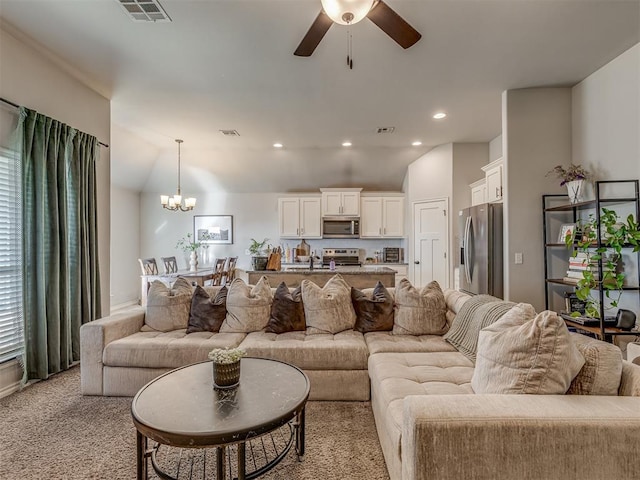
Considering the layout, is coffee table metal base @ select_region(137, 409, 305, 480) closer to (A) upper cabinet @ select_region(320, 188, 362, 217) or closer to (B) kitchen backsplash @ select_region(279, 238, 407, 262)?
(A) upper cabinet @ select_region(320, 188, 362, 217)

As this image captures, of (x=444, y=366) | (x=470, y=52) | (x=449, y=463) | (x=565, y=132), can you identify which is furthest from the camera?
(x=565, y=132)

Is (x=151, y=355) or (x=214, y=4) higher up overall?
(x=214, y=4)

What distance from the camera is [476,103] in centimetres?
404

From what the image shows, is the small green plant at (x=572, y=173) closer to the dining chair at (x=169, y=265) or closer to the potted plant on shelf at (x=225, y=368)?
the potted plant on shelf at (x=225, y=368)

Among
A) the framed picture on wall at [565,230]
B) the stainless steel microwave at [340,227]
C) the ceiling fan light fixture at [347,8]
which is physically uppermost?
the ceiling fan light fixture at [347,8]

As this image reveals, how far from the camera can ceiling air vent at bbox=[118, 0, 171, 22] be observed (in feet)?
7.55

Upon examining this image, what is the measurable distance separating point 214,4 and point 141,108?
8.08ft

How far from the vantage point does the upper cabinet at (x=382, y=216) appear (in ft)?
23.2

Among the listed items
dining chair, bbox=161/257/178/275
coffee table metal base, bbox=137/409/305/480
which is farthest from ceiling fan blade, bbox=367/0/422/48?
dining chair, bbox=161/257/178/275

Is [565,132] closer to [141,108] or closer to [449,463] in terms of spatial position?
[449,463]

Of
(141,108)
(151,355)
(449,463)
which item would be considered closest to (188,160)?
(141,108)

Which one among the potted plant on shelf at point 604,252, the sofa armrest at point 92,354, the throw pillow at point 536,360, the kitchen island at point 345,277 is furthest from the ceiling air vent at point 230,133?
the throw pillow at point 536,360

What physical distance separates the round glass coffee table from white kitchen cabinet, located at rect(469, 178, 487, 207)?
12.6 feet

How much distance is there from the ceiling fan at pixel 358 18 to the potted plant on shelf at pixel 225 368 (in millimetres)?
1857
